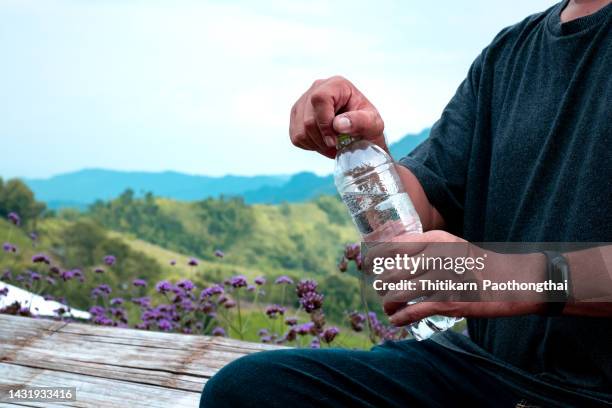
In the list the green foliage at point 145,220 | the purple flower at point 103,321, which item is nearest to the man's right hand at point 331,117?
the purple flower at point 103,321

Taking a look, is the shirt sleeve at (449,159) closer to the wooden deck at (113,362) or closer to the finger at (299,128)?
the finger at (299,128)

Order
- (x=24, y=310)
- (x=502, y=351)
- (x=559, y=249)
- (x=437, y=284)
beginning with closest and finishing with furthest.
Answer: (x=437, y=284), (x=559, y=249), (x=502, y=351), (x=24, y=310)

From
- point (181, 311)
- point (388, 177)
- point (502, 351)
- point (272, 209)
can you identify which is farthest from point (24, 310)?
point (272, 209)

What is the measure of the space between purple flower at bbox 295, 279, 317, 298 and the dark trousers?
4.30 ft

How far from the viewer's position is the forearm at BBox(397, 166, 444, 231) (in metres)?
1.75

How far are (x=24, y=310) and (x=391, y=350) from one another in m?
2.45

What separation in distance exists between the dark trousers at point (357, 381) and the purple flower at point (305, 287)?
1.31 metres

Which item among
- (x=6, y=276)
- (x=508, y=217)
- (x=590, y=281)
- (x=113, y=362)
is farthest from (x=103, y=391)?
(x=6, y=276)

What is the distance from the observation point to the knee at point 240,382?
4.61ft

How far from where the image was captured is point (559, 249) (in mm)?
1448

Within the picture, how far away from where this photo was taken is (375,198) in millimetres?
1714

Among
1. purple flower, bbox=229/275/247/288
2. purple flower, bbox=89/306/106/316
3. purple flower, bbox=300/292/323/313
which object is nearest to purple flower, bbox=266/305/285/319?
purple flower, bbox=229/275/247/288

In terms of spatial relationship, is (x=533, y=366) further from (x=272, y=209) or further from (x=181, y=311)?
(x=272, y=209)

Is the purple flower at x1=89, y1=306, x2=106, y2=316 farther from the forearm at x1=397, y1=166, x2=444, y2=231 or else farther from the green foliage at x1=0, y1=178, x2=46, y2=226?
the green foliage at x1=0, y1=178, x2=46, y2=226
